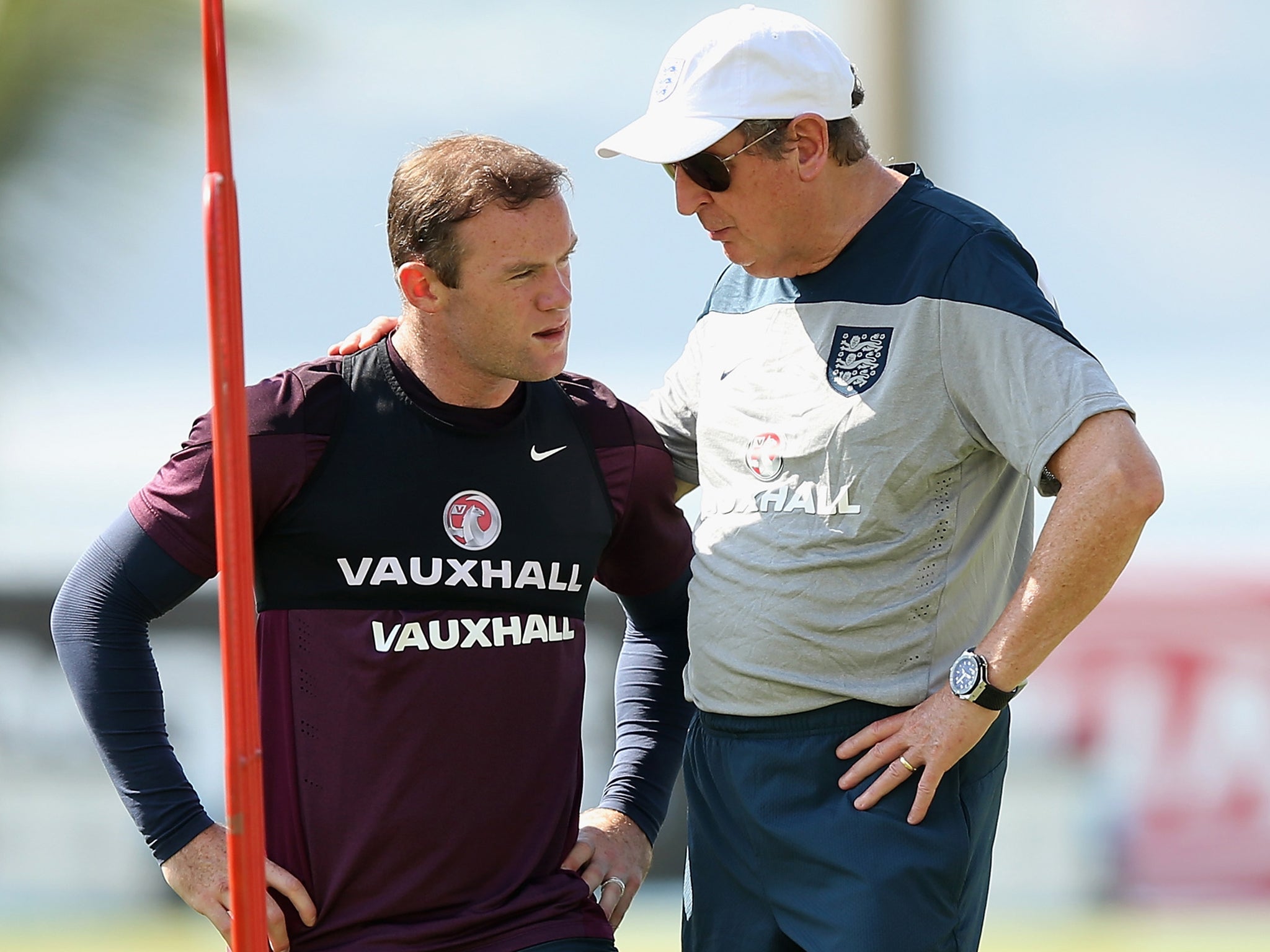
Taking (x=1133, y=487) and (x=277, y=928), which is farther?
(x=277, y=928)

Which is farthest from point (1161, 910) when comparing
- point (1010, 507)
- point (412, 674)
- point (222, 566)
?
point (222, 566)

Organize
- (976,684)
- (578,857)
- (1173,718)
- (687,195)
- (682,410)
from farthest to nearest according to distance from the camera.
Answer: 1. (1173,718)
2. (682,410)
3. (578,857)
4. (687,195)
5. (976,684)

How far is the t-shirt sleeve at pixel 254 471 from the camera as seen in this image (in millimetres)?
2092

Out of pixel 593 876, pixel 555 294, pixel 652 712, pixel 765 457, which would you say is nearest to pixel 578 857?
pixel 593 876

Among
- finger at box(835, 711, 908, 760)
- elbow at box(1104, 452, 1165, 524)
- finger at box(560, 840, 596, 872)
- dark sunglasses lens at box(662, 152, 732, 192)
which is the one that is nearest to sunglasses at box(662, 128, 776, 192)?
dark sunglasses lens at box(662, 152, 732, 192)

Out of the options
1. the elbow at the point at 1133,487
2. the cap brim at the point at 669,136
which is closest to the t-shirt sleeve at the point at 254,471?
the cap brim at the point at 669,136

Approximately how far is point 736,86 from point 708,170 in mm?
127

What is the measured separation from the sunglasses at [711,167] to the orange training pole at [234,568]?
830 mm

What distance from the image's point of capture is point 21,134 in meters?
6.45

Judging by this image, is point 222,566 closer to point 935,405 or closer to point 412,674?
point 412,674

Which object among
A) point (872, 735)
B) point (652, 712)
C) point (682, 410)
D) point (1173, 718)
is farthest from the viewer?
point (1173, 718)

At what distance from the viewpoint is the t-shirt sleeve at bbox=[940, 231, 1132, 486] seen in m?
1.90

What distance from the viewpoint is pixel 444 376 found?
225cm

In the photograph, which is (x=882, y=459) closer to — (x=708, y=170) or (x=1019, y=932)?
(x=708, y=170)
